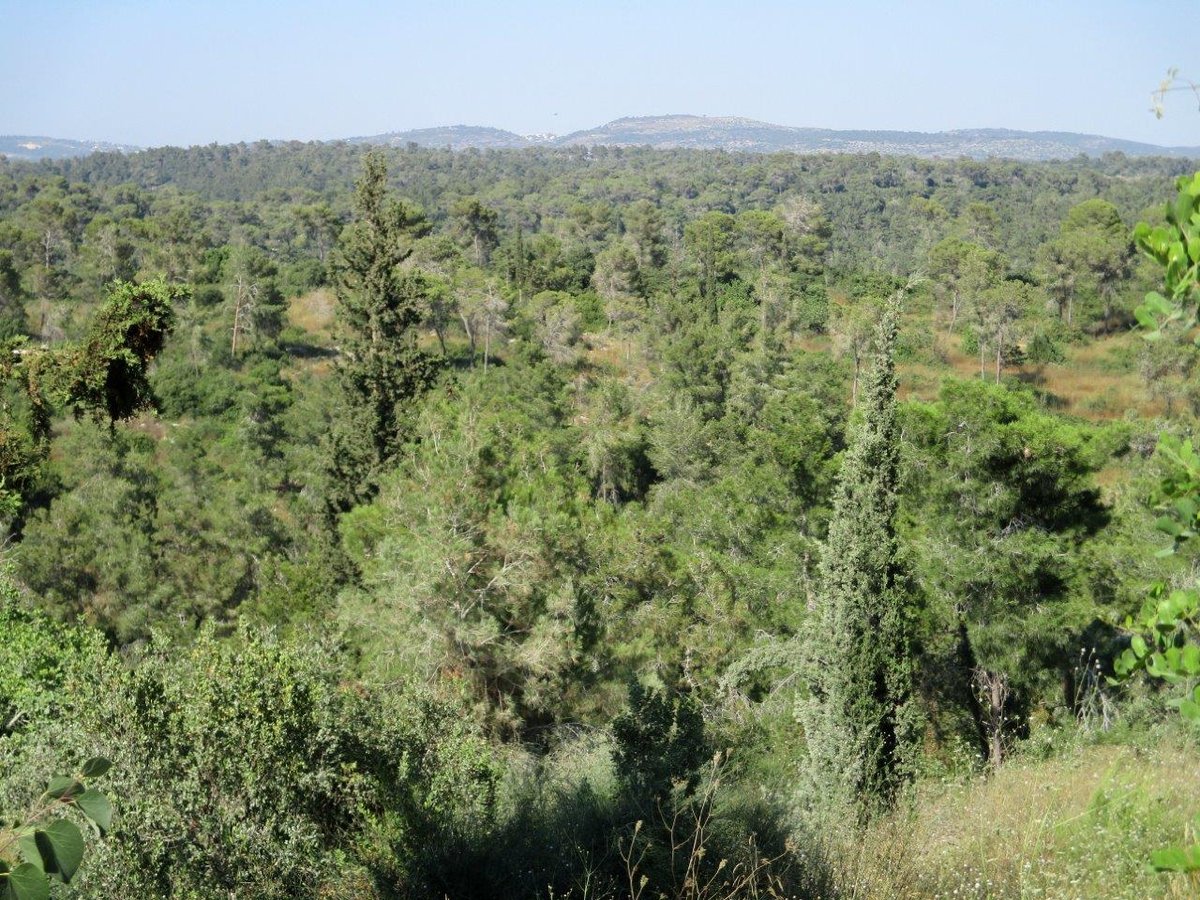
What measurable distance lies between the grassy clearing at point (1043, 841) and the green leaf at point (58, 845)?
2.64 m

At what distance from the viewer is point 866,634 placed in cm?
779

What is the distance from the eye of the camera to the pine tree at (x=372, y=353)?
52.6ft

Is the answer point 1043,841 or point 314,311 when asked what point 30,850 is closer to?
point 1043,841

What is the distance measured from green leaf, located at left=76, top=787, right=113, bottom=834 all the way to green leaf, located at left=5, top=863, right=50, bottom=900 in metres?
0.09

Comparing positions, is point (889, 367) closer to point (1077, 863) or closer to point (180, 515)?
point (1077, 863)

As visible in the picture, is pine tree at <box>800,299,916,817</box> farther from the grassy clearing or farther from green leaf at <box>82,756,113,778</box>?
green leaf at <box>82,756,113,778</box>

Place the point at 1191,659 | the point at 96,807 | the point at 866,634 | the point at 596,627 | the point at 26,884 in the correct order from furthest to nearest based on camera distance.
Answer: the point at 596,627
the point at 866,634
the point at 1191,659
the point at 96,807
the point at 26,884

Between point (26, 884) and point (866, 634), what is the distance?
284 inches

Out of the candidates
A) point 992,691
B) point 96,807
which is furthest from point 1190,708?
point 992,691

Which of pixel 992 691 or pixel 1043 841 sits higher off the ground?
pixel 1043 841

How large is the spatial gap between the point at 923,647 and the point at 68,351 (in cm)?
939

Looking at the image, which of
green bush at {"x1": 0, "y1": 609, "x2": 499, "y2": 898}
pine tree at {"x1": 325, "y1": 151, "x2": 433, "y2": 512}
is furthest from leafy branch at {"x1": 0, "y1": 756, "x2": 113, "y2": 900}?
pine tree at {"x1": 325, "y1": 151, "x2": 433, "y2": 512}

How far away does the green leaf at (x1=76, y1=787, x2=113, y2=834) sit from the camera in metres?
1.38

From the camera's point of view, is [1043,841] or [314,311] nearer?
[1043,841]
